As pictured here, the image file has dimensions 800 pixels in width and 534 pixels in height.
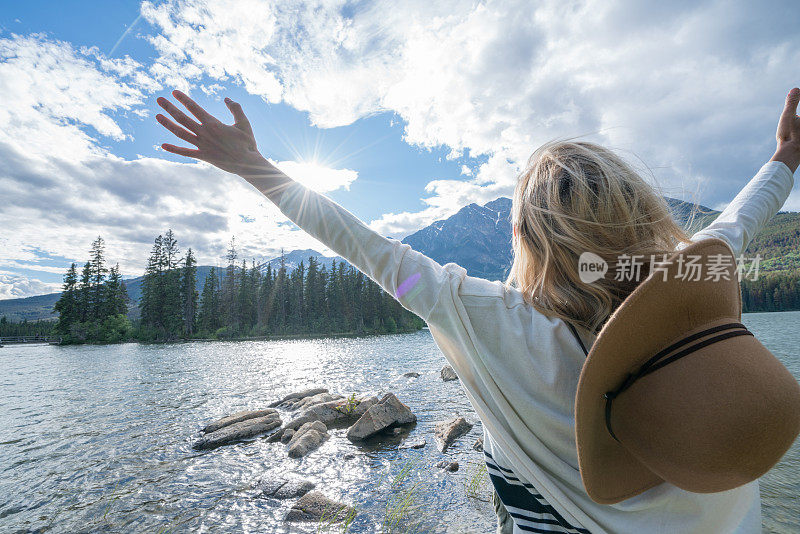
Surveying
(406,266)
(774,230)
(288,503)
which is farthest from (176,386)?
(774,230)

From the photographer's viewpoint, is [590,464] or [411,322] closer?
[590,464]

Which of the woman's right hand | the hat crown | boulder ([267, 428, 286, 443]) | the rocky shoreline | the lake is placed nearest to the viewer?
the hat crown

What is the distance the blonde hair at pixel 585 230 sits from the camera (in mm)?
1241

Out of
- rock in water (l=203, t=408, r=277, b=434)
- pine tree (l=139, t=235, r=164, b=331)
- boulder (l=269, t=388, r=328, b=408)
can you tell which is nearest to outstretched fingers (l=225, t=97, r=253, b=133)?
rock in water (l=203, t=408, r=277, b=434)

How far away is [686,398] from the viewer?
2.85 feet

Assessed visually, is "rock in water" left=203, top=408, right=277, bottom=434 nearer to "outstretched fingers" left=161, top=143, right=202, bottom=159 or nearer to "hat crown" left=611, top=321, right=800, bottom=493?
"outstretched fingers" left=161, top=143, right=202, bottom=159

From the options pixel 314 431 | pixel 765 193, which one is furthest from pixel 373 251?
pixel 314 431

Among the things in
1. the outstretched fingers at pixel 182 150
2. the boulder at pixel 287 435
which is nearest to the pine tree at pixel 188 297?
the boulder at pixel 287 435

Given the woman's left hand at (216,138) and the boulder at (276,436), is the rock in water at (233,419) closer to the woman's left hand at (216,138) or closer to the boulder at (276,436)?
the boulder at (276,436)

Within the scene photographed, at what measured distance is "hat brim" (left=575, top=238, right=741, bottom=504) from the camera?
0.86m

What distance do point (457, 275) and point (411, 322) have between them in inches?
3234

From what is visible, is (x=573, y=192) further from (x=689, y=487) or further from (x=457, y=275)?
(x=689, y=487)

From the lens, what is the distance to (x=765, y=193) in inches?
79.9

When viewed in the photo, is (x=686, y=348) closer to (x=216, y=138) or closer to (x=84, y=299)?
(x=216, y=138)
